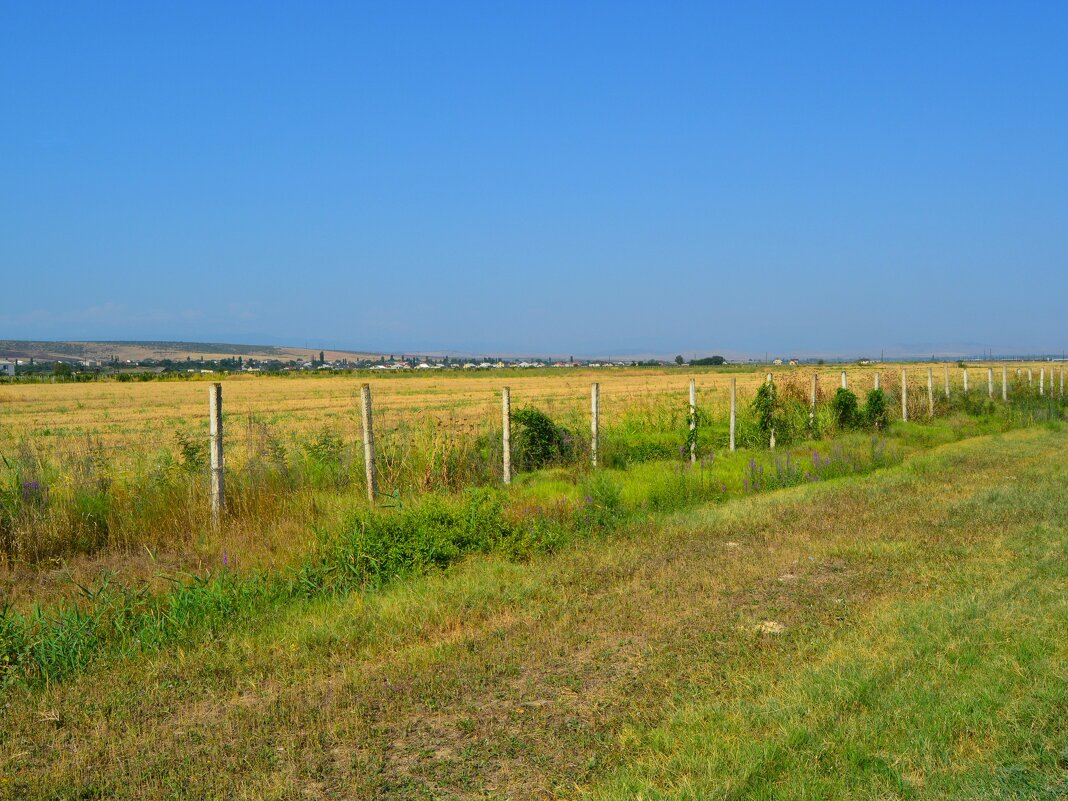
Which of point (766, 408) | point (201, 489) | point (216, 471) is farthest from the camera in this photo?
point (766, 408)

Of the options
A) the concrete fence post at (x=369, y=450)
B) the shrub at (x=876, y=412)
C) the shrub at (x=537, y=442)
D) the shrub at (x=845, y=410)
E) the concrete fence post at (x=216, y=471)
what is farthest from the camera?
the shrub at (x=876, y=412)

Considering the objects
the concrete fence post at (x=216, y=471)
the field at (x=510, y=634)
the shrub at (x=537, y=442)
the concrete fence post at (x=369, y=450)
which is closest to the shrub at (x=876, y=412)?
the field at (x=510, y=634)

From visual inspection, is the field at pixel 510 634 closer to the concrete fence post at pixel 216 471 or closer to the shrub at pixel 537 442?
the concrete fence post at pixel 216 471

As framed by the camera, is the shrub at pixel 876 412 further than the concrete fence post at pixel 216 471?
Yes

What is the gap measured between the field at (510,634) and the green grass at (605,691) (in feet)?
0.08

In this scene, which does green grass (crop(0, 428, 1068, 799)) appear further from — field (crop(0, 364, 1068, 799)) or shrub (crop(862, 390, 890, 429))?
shrub (crop(862, 390, 890, 429))

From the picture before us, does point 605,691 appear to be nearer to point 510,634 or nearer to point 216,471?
point 510,634

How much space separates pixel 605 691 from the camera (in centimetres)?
552

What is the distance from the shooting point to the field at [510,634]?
14.7 ft

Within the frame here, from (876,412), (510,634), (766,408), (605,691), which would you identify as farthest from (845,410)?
(605,691)

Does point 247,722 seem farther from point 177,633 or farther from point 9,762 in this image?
point 177,633

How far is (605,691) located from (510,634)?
1385mm

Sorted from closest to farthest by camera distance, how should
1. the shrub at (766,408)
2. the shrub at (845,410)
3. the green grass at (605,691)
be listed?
the green grass at (605,691) < the shrub at (766,408) < the shrub at (845,410)

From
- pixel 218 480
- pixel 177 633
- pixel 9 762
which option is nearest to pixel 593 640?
pixel 177 633
